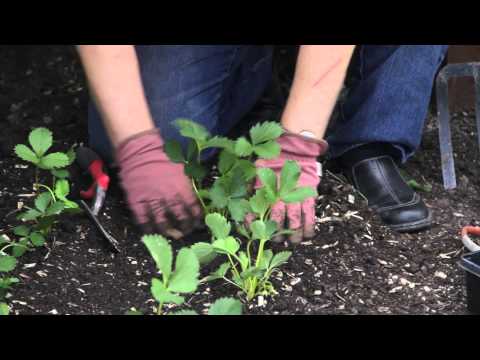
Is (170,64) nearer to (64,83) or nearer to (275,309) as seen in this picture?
(64,83)

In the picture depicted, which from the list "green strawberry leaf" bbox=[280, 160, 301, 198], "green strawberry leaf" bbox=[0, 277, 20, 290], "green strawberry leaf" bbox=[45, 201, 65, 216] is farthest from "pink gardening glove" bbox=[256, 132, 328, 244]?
"green strawberry leaf" bbox=[0, 277, 20, 290]

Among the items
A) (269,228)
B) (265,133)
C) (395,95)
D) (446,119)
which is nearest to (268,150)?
(265,133)

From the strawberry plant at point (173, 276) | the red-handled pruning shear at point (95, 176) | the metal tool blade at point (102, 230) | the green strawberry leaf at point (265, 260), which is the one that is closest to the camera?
the strawberry plant at point (173, 276)

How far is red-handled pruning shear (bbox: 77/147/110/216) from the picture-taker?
75.7 inches

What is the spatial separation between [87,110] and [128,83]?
638 millimetres

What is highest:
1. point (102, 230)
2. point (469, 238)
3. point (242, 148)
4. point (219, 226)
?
point (242, 148)

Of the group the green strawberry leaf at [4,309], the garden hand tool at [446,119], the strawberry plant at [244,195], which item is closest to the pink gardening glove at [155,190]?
the strawberry plant at [244,195]

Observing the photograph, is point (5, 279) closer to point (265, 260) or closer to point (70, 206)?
point (70, 206)

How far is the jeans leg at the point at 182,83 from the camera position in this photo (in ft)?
6.97

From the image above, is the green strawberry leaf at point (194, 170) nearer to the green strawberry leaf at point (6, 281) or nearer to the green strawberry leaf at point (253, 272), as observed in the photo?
the green strawberry leaf at point (253, 272)

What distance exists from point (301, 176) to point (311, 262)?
20 cm

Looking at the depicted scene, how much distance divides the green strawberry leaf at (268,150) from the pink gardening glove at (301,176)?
0.72 ft

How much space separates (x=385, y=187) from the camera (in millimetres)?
2100
